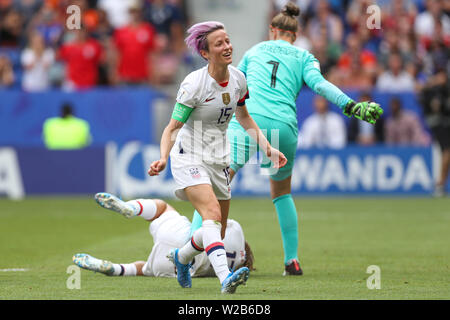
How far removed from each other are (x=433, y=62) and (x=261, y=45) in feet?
33.3

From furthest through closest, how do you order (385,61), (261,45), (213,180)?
1. (385,61)
2. (261,45)
3. (213,180)

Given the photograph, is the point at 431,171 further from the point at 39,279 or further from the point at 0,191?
the point at 39,279

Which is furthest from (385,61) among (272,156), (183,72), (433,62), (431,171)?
(272,156)

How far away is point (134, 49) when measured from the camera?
19141 millimetres

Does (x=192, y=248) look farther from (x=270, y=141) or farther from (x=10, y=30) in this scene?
(x=10, y=30)

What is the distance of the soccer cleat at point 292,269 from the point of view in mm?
8086

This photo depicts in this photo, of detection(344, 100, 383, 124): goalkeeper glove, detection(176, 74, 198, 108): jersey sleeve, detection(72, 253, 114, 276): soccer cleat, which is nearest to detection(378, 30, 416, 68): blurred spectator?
detection(344, 100, 383, 124): goalkeeper glove

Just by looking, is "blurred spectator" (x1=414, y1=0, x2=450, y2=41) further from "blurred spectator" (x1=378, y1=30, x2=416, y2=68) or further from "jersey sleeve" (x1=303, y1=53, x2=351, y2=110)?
"jersey sleeve" (x1=303, y1=53, x2=351, y2=110)

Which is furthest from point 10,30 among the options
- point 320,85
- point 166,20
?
point 320,85

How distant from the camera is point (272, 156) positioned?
7.41 meters

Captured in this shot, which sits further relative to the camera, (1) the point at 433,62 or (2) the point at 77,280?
(1) the point at 433,62

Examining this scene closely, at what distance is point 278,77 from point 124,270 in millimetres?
2235

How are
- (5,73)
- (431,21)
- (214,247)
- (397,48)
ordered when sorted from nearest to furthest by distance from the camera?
(214,247)
(397,48)
(431,21)
(5,73)

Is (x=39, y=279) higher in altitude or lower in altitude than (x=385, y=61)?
lower
